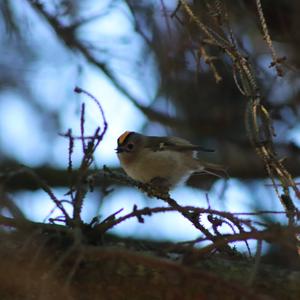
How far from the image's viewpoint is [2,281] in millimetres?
2510

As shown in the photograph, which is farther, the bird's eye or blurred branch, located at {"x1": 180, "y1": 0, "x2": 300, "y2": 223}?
the bird's eye

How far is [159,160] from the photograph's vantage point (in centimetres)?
496

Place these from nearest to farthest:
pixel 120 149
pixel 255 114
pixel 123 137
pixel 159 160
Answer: pixel 255 114 < pixel 159 160 < pixel 120 149 < pixel 123 137

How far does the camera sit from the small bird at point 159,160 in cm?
492

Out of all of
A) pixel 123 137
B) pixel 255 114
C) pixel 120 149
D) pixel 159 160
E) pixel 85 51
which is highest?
pixel 85 51

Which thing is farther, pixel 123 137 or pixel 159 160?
pixel 123 137

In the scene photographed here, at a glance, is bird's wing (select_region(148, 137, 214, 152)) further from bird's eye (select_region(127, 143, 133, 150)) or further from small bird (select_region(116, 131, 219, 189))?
bird's eye (select_region(127, 143, 133, 150))

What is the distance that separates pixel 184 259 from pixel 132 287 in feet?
1.53

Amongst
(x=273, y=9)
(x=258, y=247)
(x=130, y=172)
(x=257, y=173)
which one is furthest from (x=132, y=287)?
(x=257, y=173)

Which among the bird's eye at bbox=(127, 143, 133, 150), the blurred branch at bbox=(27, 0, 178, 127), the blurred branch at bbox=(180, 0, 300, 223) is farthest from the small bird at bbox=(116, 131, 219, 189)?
the blurred branch at bbox=(180, 0, 300, 223)

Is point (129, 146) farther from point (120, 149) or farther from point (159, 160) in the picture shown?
point (159, 160)

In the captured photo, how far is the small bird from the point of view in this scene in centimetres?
492

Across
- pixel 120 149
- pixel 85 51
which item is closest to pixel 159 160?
pixel 120 149

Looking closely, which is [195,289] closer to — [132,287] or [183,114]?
[132,287]
